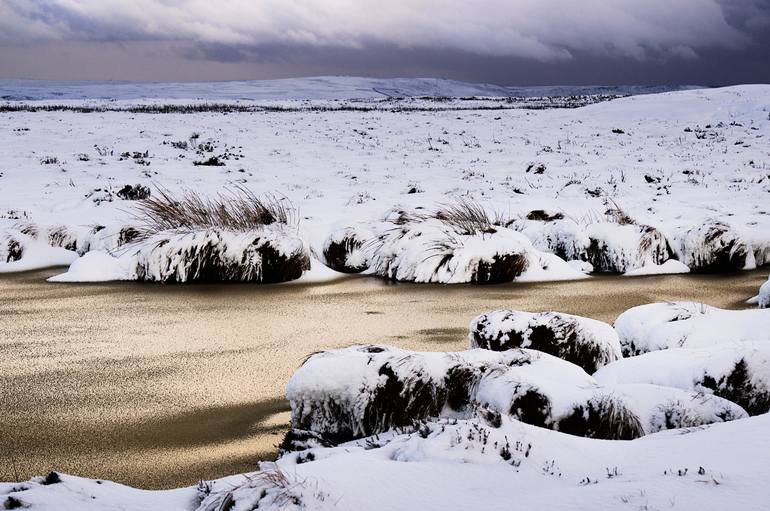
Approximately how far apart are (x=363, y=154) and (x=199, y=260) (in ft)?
40.0

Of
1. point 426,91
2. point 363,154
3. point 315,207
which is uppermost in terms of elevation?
point 426,91

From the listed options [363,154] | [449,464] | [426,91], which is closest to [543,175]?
[363,154]

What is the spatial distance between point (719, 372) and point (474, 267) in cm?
480

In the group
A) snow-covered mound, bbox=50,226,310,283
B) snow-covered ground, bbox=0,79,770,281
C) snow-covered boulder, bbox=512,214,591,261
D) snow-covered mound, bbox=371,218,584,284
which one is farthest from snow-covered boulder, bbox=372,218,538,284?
snow-covered mound, bbox=50,226,310,283

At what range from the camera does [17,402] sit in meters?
4.25

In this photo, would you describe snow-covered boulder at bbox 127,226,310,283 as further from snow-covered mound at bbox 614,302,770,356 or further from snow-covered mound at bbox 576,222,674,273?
snow-covered mound at bbox 614,302,770,356

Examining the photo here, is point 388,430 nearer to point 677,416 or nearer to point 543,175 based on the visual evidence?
point 677,416

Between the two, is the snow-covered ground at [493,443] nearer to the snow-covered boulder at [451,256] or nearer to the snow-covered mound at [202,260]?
the snow-covered boulder at [451,256]

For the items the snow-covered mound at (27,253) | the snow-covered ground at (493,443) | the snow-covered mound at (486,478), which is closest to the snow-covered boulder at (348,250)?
the snow-covered mound at (27,253)

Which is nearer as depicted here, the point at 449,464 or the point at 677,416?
the point at 449,464

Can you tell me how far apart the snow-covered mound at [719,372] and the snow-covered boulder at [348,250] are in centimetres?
524

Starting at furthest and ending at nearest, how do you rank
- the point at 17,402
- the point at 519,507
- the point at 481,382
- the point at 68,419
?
the point at 17,402
the point at 68,419
the point at 481,382
the point at 519,507

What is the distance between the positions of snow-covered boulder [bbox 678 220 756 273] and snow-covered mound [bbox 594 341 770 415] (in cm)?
560

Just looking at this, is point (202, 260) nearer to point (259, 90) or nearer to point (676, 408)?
point (676, 408)
